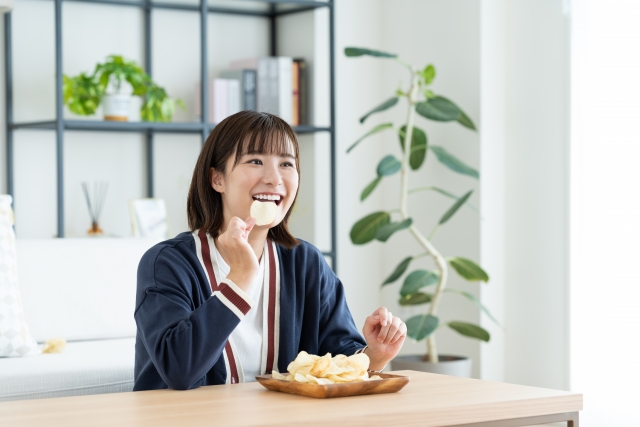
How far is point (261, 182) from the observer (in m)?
1.77

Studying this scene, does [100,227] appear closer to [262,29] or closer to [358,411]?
[262,29]

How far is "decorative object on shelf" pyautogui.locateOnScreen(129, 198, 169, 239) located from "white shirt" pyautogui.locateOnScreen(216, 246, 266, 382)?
210 centimetres

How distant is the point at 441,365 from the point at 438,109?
3.40 ft

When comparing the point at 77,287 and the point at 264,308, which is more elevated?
the point at 264,308

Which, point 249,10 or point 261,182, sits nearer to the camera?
point 261,182

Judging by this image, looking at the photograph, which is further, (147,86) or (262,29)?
(262,29)

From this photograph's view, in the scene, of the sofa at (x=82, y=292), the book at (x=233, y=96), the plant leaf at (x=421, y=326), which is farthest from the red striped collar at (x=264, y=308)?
the book at (x=233, y=96)

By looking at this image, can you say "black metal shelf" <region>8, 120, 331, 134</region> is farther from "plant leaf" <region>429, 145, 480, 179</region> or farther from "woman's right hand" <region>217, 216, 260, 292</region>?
"woman's right hand" <region>217, 216, 260, 292</region>

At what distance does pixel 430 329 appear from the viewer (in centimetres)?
361

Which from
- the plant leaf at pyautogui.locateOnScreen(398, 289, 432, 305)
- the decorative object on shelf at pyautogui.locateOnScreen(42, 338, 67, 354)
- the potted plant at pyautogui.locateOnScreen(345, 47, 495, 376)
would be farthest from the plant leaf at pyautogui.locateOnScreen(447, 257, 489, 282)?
the decorative object on shelf at pyautogui.locateOnScreen(42, 338, 67, 354)

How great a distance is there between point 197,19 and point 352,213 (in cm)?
117

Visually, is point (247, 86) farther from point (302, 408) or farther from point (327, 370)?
point (302, 408)

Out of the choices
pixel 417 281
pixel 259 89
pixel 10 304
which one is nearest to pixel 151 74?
pixel 259 89
